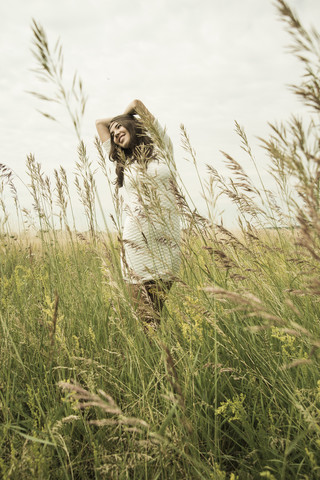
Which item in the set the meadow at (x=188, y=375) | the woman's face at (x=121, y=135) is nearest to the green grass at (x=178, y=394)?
the meadow at (x=188, y=375)

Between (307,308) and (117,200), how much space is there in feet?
3.80

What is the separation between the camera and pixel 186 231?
1946 millimetres

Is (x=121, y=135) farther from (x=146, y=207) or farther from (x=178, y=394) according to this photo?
(x=178, y=394)

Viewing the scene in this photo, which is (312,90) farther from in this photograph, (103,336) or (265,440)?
(103,336)

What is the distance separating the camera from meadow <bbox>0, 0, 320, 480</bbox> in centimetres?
99

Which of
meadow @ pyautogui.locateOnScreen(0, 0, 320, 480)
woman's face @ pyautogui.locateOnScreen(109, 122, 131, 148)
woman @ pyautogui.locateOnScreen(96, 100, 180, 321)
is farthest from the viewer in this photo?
woman's face @ pyautogui.locateOnScreen(109, 122, 131, 148)

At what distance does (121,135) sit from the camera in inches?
125

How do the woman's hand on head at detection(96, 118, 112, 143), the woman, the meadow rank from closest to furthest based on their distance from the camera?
the meadow, the woman, the woman's hand on head at detection(96, 118, 112, 143)

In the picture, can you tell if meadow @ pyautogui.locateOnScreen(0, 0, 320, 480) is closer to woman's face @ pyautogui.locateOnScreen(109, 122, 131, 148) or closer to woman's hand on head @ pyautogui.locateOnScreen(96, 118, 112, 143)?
woman's face @ pyautogui.locateOnScreen(109, 122, 131, 148)

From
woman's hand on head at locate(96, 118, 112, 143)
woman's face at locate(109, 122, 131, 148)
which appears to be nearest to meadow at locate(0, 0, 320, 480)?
woman's face at locate(109, 122, 131, 148)

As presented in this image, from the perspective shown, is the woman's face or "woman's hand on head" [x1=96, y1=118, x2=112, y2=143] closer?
the woman's face

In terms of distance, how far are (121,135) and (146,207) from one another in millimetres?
1630

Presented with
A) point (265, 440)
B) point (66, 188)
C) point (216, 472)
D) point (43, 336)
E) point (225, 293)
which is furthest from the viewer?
point (66, 188)

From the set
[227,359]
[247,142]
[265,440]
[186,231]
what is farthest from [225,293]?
[247,142]
